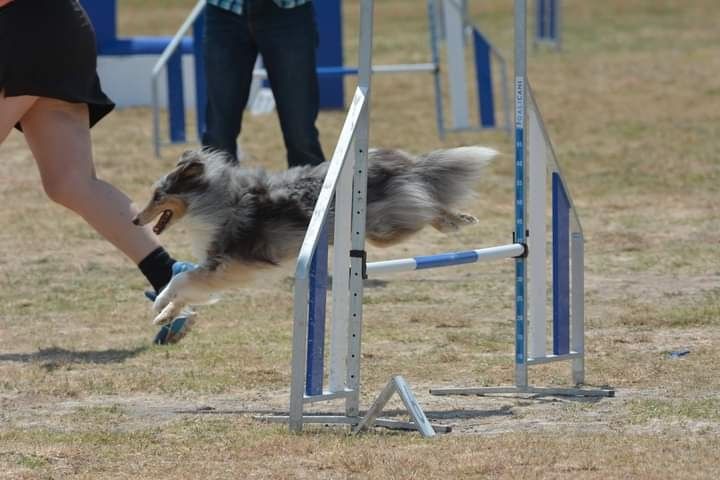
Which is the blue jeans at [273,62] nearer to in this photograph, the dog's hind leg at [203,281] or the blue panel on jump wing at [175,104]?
the dog's hind leg at [203,281]

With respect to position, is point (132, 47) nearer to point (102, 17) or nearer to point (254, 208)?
point (102, 17)

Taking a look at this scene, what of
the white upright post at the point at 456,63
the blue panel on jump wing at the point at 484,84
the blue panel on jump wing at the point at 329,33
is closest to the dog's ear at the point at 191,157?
the blue panel on jump wing at the point at 484,84

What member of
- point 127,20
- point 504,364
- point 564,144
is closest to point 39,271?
point 504,364

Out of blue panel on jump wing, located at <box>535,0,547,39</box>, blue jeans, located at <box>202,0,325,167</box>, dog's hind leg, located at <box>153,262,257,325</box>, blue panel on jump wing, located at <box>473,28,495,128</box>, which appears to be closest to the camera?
dog's hind leg, located at <box>153,262,257,325</box>

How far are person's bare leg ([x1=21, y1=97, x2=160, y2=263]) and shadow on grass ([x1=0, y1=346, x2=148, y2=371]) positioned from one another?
0.46m

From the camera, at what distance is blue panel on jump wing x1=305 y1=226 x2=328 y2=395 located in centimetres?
451

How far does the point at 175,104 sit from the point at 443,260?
7.85m

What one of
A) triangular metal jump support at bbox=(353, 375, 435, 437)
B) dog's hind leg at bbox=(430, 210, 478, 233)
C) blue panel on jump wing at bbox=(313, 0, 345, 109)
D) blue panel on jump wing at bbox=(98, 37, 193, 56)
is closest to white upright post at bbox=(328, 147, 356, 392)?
triangular metal jump support at bbox=(353, 375, 435, 437)

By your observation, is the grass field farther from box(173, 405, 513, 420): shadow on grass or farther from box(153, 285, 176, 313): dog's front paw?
box(153, 285, 176, 313): dog's front paw

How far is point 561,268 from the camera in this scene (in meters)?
5.29

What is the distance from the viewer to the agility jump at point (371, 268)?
14.7ft

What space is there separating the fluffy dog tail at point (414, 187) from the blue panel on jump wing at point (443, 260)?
93cm

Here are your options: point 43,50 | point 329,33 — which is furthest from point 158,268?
point 329,33

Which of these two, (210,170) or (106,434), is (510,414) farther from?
(210,170)
